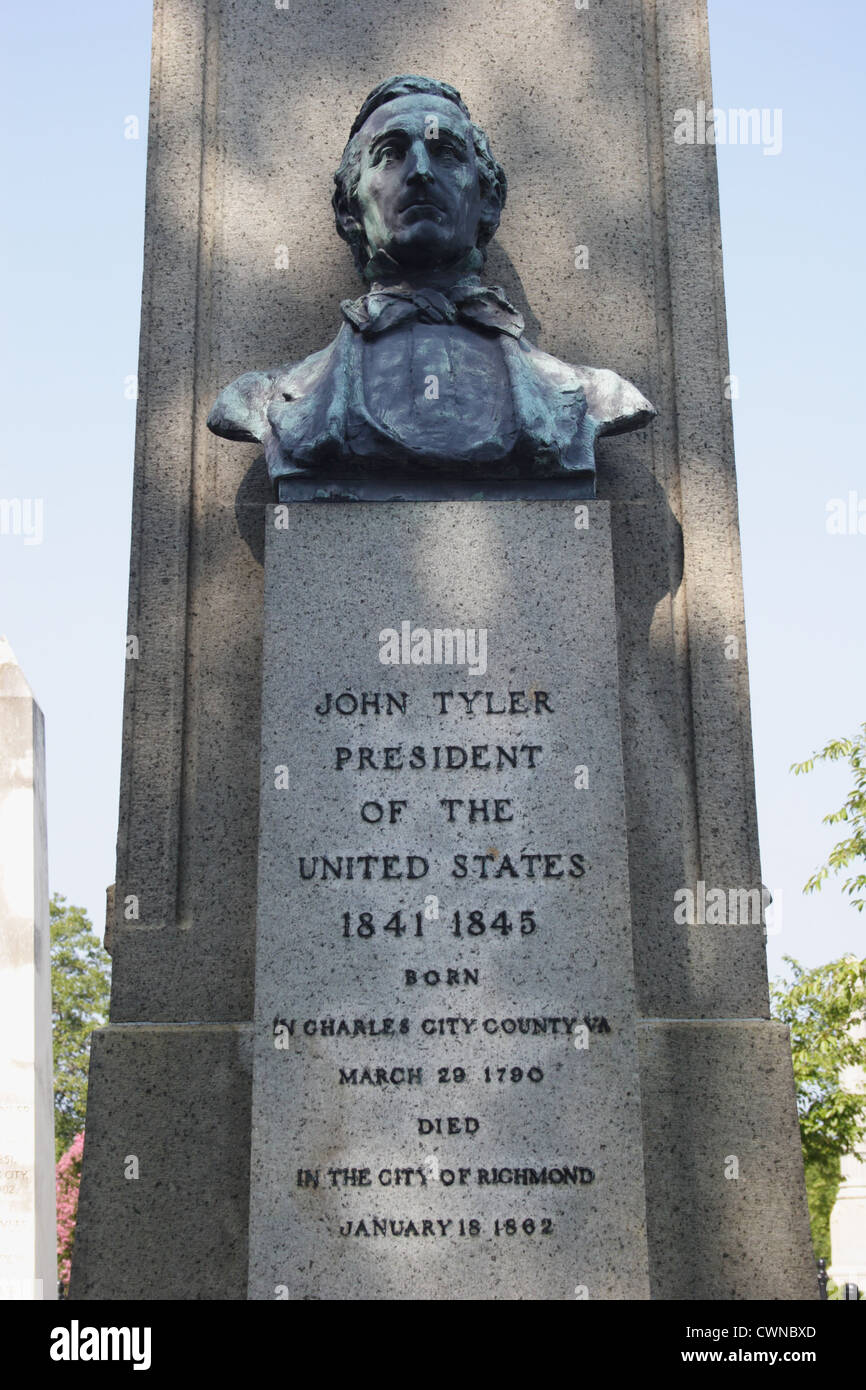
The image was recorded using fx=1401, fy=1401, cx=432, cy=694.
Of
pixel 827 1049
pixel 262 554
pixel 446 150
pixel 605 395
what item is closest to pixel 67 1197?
pixel 827 1049

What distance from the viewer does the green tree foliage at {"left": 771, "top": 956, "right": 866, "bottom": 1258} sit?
1492 centimetres

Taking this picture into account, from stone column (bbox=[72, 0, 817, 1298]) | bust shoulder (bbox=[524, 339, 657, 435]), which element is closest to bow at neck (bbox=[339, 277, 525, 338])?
bust shoulder (bbox=[524, 339, 657, 435])

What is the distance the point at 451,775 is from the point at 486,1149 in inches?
51.9

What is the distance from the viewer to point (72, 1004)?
38844 mm

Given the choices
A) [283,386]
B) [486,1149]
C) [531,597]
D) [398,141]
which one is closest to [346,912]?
[486,1149]

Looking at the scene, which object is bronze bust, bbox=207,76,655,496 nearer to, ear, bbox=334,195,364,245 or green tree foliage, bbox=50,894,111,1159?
ear, bbox=334,195,364,245

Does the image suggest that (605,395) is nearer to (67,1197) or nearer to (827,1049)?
(827,1049)

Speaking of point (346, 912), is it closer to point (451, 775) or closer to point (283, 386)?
point (451, 775)

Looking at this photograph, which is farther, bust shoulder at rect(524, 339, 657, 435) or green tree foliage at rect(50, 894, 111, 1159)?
green tree foliage at rect(50, 894, 111, 1159)

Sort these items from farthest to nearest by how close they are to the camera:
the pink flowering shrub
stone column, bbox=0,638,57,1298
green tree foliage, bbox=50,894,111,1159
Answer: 1. green tree foliage, bbox=50,894,111,1159
2. the pink flowering shrub
3. stone column, bbox=0,638,57,1298

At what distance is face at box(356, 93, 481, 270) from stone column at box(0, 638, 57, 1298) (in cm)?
501

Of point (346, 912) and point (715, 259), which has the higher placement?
point (715, 259)
